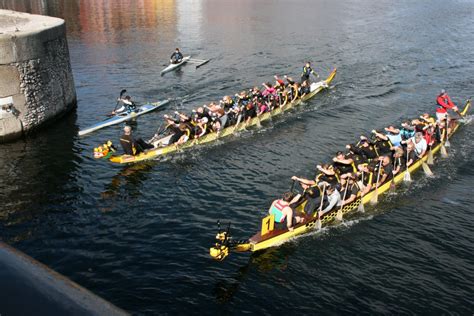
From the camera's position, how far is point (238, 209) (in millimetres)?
20484

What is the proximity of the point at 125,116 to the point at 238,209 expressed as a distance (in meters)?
14.4

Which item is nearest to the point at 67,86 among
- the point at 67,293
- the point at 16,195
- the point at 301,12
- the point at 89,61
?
the point at 16,195

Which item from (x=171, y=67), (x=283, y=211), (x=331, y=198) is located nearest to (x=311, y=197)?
(x=331, y=198)

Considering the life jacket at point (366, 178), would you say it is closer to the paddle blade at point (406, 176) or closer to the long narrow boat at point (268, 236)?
the long narrow boat at point (268, 236)

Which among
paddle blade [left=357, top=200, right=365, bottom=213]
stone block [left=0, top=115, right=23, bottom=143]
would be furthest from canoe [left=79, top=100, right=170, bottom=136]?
paddle blade [left=357, top=200, right=365, bottom=213]

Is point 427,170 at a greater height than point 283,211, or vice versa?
point 283,211

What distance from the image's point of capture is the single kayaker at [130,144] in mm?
23719

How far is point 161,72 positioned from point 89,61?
10.0 metres

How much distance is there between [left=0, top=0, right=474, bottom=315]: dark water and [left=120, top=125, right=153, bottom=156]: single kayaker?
107 centimetres

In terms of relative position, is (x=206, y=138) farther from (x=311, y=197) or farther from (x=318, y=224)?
(x=318, y=224)

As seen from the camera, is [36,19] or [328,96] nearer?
[36,19]

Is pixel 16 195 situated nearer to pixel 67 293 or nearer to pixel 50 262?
pixel 50 262

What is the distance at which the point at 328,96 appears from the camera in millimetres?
37312

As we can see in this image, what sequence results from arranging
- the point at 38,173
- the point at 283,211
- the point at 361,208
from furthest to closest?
the point at 38,173
the point at 361,208
the point at 283,211
